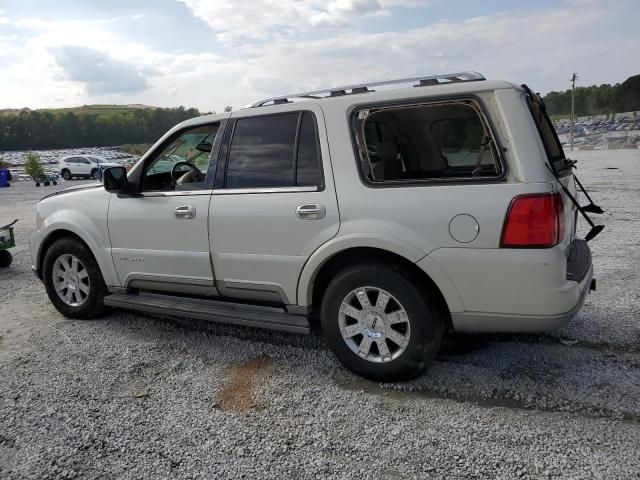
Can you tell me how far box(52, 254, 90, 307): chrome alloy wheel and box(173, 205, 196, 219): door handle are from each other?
1377 mm

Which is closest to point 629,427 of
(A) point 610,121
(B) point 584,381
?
(B) point 584,381

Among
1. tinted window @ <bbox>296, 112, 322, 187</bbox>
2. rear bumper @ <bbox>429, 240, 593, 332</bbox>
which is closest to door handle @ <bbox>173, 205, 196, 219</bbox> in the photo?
tinted window @ <bbox>296, 112, 322, 187</bbox>

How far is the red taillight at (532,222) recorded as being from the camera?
2764 mm

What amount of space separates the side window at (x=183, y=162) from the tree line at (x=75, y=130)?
302 ft

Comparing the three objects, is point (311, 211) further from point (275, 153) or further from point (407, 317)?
point (407, 317)

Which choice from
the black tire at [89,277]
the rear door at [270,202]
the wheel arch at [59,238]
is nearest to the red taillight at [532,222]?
the rear door at [270,202]

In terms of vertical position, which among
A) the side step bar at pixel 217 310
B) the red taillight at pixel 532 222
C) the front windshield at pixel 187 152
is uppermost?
the front windshield at pixel 187 152

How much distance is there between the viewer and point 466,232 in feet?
9.55

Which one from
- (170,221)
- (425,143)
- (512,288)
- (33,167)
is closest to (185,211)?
(170,221)

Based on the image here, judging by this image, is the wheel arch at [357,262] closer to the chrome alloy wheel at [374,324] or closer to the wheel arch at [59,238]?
the chrome alloy wheel at [374,324]

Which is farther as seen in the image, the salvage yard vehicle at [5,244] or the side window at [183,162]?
the salvage yard vehicle at [5,244]

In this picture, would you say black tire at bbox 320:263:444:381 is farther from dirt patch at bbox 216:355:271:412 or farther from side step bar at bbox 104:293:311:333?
dirt patch at bbox 216:355:271:412

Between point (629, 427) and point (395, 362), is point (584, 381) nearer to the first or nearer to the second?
point (629, 427)

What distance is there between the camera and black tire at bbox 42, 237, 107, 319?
15.1 ft
